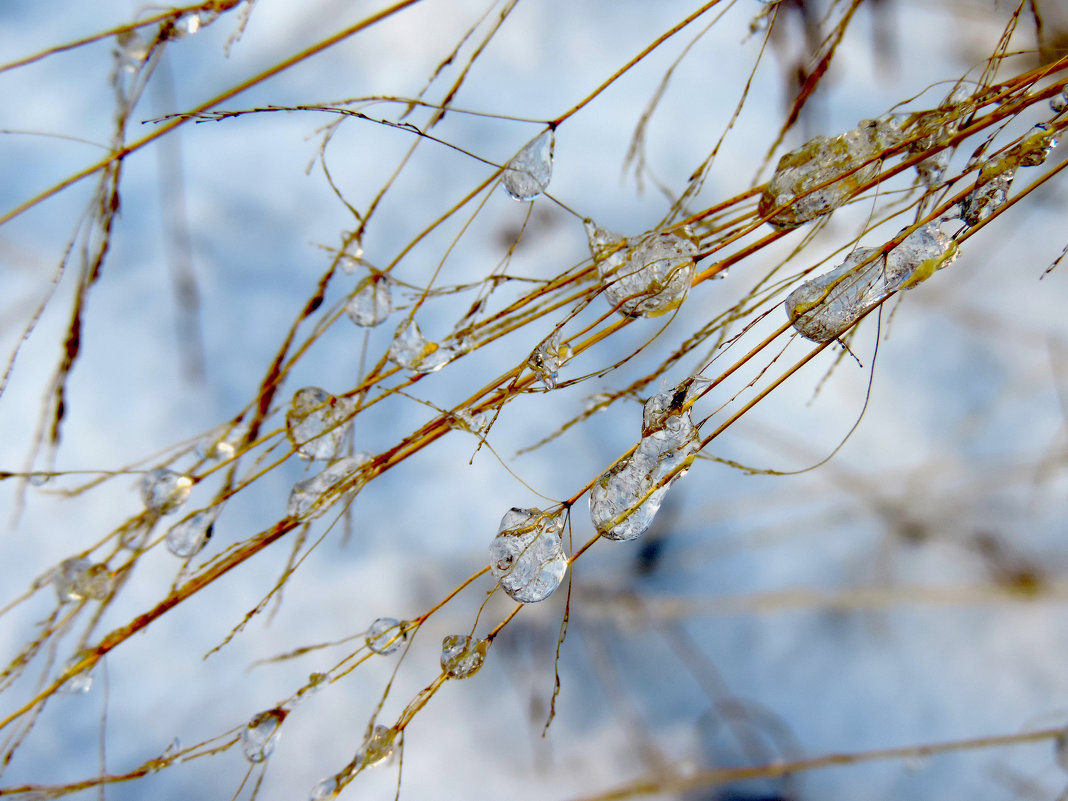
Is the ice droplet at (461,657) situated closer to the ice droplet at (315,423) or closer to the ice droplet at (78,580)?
the ice droplet at (315,423)

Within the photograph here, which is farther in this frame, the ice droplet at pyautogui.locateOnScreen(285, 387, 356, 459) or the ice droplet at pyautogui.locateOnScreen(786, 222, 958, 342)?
the ice droplet at pyautogui.locateOnScreen(285, 387, 356, 459)

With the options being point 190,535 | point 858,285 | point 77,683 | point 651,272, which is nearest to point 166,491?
point 190,535

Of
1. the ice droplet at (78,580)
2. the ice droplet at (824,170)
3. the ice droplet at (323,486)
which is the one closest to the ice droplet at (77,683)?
the ice droplet at (78,580)

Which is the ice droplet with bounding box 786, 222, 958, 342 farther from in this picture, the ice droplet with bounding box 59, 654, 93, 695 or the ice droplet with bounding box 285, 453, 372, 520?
the ice droplet with bounding box 59, 654, 93, 695

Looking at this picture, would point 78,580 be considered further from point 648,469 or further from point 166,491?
point 648,469

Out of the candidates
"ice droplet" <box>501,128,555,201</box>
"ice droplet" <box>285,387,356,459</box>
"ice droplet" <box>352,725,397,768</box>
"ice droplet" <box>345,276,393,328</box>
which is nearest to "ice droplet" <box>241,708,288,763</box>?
"ice droplet" <box>352,725,397,768</box>

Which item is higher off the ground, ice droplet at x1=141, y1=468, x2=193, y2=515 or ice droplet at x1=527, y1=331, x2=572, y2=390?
ice droplet at x1=141, y1=468, x2=193, y2=515

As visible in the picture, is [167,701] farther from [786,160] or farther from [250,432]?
[786,160]
